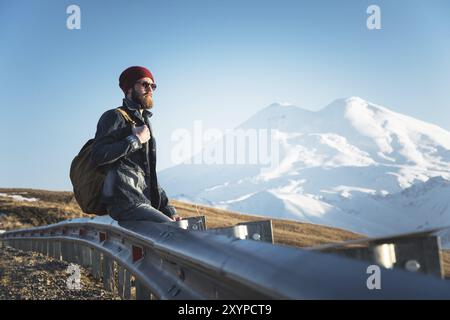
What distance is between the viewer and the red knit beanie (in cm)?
518

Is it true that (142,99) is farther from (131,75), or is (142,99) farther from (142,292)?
(142,292)

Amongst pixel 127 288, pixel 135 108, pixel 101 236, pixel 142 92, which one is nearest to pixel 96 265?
pixel 101 236

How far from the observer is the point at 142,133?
4758mm

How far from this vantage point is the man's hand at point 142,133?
15.5 ft

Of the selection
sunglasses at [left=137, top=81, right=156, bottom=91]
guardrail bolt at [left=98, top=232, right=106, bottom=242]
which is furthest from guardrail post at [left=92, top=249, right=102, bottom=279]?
sunglasses at [left=137, top=81, right=156, bottom=91]

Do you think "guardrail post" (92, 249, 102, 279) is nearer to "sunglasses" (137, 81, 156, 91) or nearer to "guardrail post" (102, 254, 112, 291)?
"guardrail post" (102, 254, 112, 291)

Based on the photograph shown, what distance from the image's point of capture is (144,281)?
378 cm

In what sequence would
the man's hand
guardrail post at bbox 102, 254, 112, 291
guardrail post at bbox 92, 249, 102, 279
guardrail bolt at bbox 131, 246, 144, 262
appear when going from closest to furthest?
1. guardrail bolt at bbox 131, 246, 144, 262
2. the man's hand
3. guardrail post at bbox 102, 254, 112, 291
4. guardrail post at bbox 92, 249, 102, 279

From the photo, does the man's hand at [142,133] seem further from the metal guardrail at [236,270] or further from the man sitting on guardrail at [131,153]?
the metal guardrail at [236,270]

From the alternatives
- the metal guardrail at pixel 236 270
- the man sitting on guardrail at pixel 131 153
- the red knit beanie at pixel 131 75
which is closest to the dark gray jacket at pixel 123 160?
the man sitting on guardrail at pixel 131 153

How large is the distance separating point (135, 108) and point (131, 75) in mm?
346
